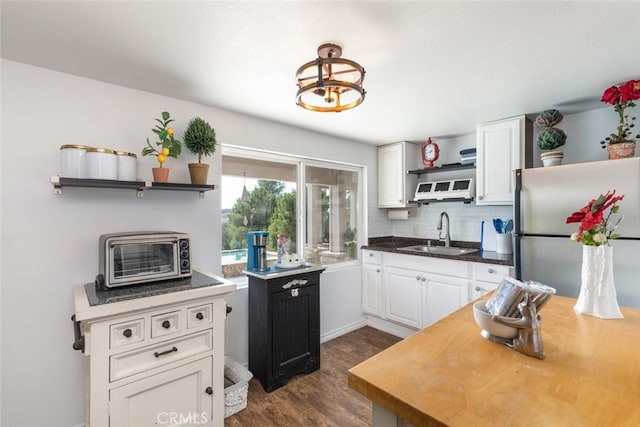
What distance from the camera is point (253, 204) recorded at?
279 centimetres

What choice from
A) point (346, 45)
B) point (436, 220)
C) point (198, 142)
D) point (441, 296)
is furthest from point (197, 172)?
point (436, 220)

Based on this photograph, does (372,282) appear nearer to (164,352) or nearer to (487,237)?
(487,237)

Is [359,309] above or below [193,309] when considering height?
below

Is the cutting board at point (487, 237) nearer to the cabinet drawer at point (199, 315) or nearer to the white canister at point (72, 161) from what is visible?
the cabinet drawer at point (199, 315)

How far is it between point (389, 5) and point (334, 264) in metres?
2.64

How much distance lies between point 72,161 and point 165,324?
1050 millimetres

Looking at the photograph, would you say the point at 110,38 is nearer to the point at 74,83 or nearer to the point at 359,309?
the point at 74,83

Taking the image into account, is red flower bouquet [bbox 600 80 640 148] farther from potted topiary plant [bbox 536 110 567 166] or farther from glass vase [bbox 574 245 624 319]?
glass vase [bbox 574 245 624 319]

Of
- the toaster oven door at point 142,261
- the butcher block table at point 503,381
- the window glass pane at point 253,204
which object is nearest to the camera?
the butcher block table at point 503,381

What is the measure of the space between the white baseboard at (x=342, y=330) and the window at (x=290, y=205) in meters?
0.75

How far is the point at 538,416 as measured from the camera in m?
0.69

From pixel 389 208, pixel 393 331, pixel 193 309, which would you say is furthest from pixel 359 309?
pixel 193 309

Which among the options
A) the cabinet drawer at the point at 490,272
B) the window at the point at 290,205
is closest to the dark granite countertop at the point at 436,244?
the cabinet drawer at the point at 490,272

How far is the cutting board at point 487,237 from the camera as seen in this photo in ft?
9.99
